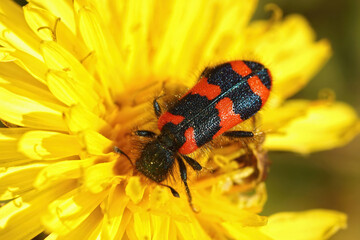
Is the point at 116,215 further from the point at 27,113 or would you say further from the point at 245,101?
the point at 245,101

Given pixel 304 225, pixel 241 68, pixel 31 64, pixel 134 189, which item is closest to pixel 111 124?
pixel 134 189

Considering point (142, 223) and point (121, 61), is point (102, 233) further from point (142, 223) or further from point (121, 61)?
point (121, 61)

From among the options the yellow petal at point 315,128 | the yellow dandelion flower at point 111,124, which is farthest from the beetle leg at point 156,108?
the yellow petal at point 315,128

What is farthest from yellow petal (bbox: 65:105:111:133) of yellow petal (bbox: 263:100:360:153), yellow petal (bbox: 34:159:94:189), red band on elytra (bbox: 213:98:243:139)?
yellow petal (bbox: 263:100:360:153)

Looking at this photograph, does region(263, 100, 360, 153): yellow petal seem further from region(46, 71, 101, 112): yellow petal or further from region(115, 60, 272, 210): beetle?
region(46, 71, 101, 112): yellow petal

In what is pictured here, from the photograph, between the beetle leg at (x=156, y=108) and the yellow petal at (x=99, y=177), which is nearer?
the yellow petal at (x=99, y=177)

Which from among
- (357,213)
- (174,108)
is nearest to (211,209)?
(174,108)

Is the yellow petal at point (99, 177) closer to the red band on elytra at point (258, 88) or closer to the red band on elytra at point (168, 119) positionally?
the red band on elytra at point (168, 119)
